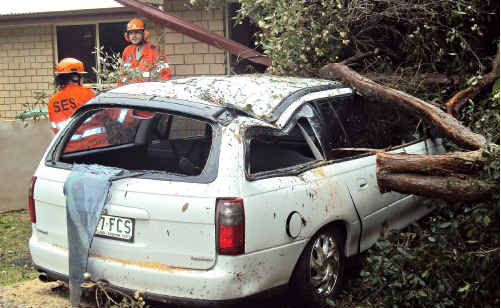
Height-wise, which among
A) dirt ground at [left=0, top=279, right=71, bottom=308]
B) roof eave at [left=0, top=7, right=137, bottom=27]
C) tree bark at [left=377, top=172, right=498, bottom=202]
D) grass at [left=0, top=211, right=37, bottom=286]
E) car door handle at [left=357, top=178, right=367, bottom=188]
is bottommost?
grass at [left=0, top=211, right=37, bottom=286]

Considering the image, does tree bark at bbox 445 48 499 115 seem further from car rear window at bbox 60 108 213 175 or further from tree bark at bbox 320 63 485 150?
car rear window at bbox 60 108 213 175

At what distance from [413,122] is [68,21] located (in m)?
8.99

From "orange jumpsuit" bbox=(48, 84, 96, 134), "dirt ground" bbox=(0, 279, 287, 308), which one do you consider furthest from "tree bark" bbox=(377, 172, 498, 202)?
"orange jumpsuit" bbox=(48, 84, 96, 134)

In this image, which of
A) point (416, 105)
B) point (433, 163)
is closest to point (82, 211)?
point (433, 163)

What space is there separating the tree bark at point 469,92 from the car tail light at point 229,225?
2.68 meters

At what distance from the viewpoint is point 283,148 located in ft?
17.3

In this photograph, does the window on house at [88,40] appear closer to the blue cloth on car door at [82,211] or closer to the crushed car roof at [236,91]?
the crushed car roof at [236,91]

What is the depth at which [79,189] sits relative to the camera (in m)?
4.82

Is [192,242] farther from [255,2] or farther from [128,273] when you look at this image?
[255,2]

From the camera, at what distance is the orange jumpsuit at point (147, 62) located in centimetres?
845

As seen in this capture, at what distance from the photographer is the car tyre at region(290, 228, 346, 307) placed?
16.2 ft

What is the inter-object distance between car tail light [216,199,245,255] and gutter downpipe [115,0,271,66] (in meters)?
4.72

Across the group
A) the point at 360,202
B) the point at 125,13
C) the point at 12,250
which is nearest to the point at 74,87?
the point at 12,250

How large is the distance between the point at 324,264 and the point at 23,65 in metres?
10.6
